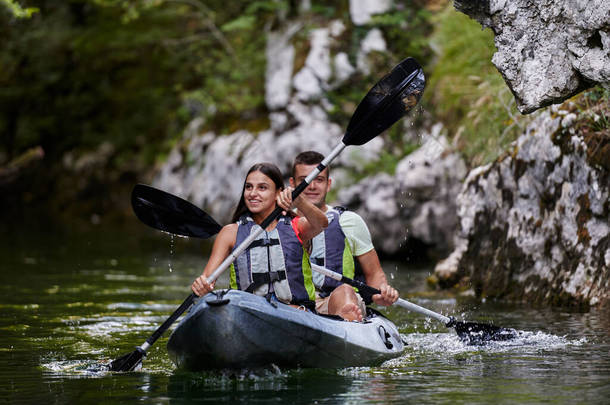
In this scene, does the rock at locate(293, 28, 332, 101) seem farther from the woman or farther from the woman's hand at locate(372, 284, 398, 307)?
the woman

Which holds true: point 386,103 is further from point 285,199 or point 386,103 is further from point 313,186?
point 285,199

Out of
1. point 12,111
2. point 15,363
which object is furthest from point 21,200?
point 15,363

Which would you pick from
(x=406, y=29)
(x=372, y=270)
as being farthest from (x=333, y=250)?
(x=406, y=29)

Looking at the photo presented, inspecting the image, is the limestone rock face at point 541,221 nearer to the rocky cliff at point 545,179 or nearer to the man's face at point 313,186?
the rocky cliff at point 545,179

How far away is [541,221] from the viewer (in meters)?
8.28

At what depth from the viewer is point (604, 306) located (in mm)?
7355

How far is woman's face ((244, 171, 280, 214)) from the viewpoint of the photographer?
5.01 meters

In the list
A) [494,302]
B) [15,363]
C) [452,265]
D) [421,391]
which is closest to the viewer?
[421,391]

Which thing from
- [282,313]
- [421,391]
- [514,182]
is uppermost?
[514,182]

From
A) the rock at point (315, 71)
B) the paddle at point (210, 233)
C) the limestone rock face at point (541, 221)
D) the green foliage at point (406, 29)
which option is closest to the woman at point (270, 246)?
the paddle at point (210, 233)

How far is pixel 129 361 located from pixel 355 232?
1813 millimetres

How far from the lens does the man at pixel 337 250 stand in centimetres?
578

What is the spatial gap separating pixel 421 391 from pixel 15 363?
268cm

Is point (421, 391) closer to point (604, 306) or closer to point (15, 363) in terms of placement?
point (15, 363)
